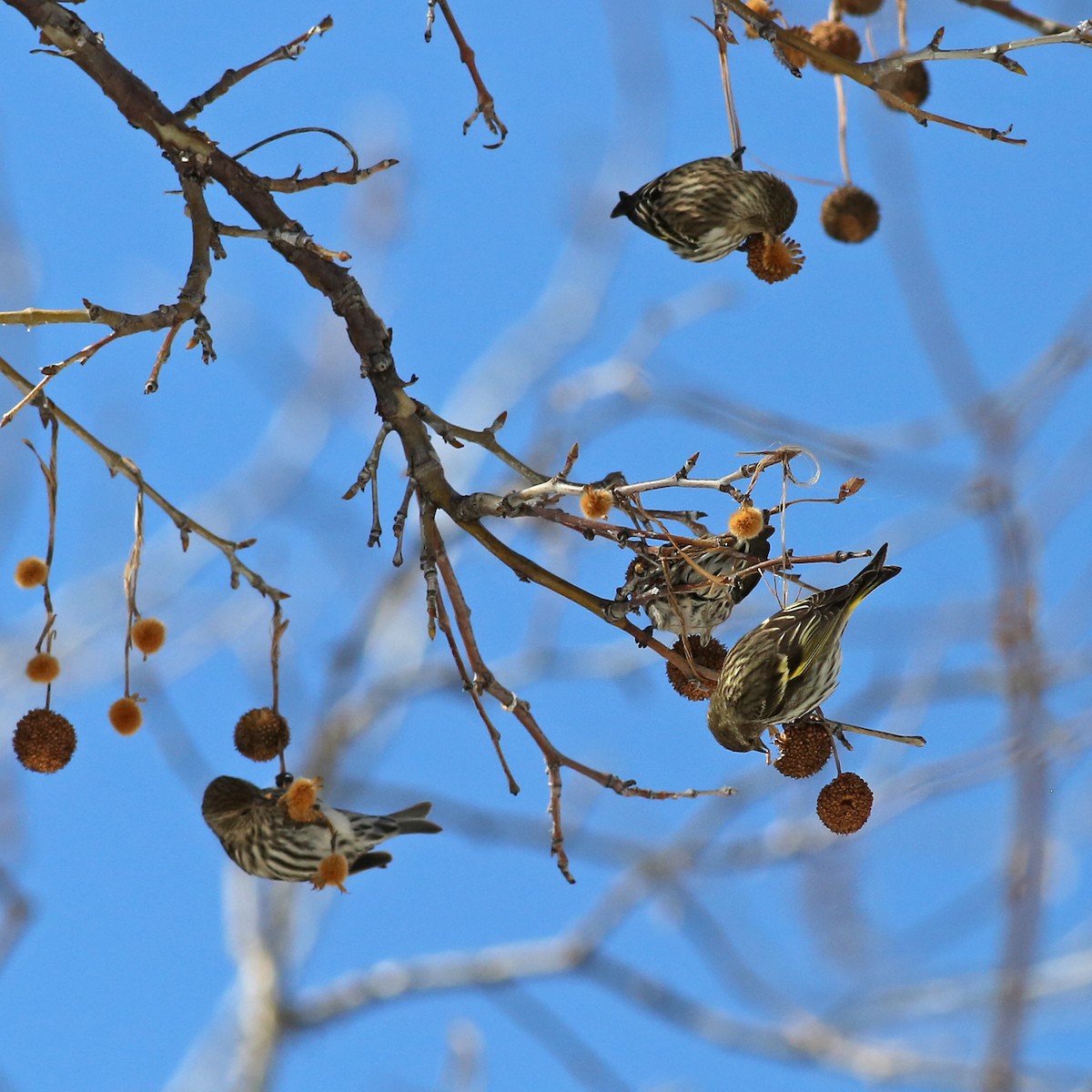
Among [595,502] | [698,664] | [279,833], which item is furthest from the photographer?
[279,833]

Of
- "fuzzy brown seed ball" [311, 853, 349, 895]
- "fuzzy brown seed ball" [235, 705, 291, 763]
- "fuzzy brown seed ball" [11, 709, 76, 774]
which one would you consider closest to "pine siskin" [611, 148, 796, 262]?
"fuzzy brown seed ball" [235, 705, 291, 763]

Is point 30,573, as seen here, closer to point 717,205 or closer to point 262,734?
point 262,734

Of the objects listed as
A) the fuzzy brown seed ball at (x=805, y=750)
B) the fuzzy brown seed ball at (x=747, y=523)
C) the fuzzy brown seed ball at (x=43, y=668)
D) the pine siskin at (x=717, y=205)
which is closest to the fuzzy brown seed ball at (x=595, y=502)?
the fuzzy brown seed ball at (x=747, y=523)

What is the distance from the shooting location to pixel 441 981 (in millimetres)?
7875

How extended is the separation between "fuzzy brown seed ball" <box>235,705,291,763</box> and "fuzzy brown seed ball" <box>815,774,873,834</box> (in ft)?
3.58

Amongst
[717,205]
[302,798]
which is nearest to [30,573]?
[302,798]

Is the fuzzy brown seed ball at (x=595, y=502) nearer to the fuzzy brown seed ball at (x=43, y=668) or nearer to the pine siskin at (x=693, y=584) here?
the pine siskin at (x=693, y=584)

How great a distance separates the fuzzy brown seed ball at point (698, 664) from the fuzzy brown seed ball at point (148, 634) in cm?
107

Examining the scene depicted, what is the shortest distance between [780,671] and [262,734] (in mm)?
1057

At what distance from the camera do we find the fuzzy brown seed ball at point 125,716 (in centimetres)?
292

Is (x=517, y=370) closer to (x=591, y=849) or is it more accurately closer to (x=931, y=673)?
(x=591, y=849)

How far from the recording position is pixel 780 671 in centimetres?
265

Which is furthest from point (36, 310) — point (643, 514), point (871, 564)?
point (871, 564)

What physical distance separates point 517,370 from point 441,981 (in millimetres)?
4360
